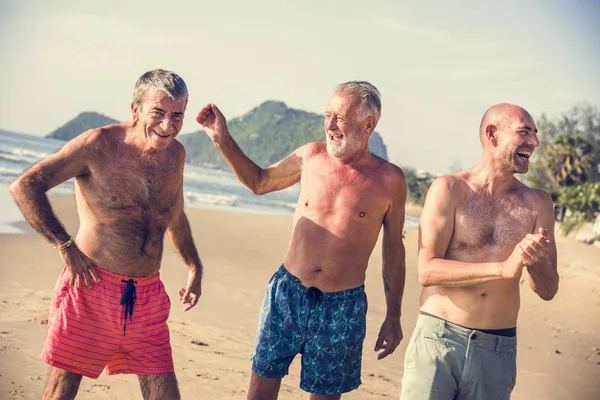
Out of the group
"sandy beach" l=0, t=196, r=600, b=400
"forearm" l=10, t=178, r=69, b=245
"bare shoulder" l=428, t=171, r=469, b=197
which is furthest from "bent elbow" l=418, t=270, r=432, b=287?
"sandy beach" l=0, t=196, r=600, b=400

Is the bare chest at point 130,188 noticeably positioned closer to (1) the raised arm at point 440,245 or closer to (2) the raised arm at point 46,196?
(2) the raised arm at point 46,196

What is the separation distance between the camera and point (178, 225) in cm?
462

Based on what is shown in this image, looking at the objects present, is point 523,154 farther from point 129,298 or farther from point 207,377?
point 207,377

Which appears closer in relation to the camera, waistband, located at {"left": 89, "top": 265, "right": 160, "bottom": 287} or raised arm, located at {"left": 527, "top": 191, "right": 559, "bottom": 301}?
raised arm, located at {"left": 527, "top": 191, "right": 559, "bottom": 301}

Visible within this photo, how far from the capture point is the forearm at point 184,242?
15.2ft

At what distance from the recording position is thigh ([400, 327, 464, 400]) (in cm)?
381

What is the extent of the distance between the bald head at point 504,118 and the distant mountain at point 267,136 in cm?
6222

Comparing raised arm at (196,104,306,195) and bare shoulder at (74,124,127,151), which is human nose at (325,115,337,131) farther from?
bare shoulder at (74,124,127,151)

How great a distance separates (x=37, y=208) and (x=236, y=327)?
6.22m

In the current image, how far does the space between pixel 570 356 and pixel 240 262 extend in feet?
22.9

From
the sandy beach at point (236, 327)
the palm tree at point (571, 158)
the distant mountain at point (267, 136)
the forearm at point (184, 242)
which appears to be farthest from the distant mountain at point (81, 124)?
the forearm at point (184, 242)

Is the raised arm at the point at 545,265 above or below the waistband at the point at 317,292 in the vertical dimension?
above

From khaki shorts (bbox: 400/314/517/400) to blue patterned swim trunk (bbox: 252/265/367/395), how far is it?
0.50 m

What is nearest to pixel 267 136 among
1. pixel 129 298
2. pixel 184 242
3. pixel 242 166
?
pixel 184 242
